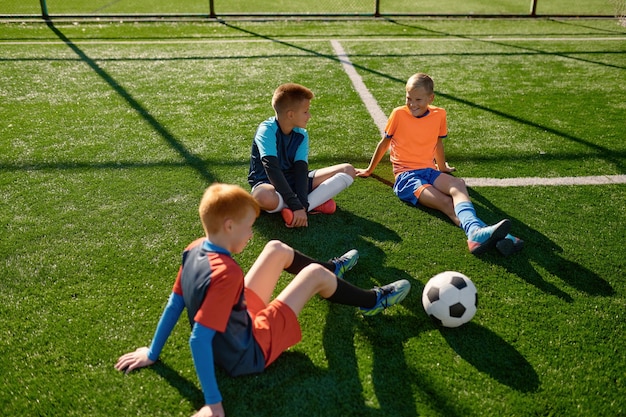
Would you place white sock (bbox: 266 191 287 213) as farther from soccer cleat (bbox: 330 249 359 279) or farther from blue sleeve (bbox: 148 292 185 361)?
blue sleeve (bbox: 148 292 185 361)

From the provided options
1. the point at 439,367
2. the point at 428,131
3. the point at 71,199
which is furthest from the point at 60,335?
the point at 428,131

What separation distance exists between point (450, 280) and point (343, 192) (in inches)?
68.0

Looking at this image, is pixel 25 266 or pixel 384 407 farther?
pixel 25 266

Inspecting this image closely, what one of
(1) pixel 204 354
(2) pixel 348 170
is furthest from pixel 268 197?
(1) pixel 204 354

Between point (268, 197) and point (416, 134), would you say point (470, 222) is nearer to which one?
point (416, 134)

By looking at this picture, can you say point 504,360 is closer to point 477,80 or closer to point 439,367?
point 439,367

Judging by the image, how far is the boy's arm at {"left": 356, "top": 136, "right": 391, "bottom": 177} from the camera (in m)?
4.87

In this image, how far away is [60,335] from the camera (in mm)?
3119

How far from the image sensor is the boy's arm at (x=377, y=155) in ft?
16.0

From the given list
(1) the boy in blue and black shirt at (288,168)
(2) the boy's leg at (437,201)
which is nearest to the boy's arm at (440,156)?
(2) the boy's leg at (437,201)

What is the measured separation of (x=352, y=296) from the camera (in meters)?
3.12

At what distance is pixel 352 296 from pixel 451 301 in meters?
0.56

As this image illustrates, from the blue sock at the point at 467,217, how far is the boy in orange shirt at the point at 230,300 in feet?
3.90

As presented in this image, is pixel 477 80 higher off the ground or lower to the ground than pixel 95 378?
higher
